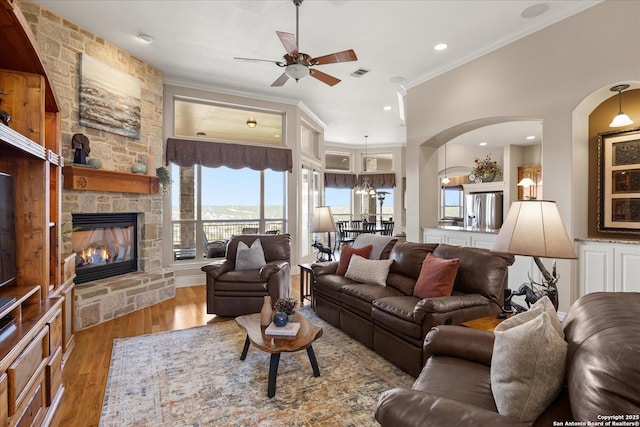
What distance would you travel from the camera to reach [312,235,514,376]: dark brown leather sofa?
8.09 feet

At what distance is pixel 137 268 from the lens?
15.2 feet

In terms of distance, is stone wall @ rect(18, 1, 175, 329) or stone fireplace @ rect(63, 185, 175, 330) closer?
stone wall @ rect(18, 1, 175, 329)

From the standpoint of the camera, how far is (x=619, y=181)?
340cm

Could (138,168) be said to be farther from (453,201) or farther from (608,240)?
(453,201)

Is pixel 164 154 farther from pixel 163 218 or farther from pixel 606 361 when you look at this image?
pixel 606 361

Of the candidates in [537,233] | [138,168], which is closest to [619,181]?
[537,233]

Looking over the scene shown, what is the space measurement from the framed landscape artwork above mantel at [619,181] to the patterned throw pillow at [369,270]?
2.37 meters

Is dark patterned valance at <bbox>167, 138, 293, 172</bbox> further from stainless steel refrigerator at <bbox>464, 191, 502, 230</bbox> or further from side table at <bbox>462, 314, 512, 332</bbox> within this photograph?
side table at <bbox>462, 314, 512, 332</bbox>

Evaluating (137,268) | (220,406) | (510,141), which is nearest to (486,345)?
(220,406)

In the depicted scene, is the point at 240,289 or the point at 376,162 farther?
the point at 376,162

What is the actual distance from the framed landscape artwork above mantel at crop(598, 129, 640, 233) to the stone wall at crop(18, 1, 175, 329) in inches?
218

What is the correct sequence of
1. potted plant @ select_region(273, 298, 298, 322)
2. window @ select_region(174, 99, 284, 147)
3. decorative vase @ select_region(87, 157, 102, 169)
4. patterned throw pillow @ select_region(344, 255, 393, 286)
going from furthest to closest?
window @ select_region(174, 99, 284, 147) < decorative vase @ select_region(87, 157, 102, 169) < patterned throw pillow @ select_region(344, 255, 393, 286) < potted plant @ select_region(273, 298, 298, 322)

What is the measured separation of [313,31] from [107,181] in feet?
10.2

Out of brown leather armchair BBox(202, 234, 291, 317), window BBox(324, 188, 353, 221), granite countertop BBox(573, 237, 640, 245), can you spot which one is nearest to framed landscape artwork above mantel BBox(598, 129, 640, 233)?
granite countertop BBox(573, 237, 640, 245)
